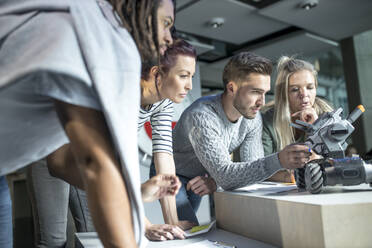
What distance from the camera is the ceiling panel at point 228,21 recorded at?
3381 millimetres

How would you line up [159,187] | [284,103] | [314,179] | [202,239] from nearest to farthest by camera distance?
[159,187] < [314,179] < [202,239] < [284,103]

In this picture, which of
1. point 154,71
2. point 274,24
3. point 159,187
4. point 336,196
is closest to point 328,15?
point 274,24

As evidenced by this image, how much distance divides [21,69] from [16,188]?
470 centimetres

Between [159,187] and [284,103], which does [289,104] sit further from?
[159,187]

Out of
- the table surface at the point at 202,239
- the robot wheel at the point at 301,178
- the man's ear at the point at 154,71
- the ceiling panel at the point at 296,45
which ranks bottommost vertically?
the table surface at the point at 202,239

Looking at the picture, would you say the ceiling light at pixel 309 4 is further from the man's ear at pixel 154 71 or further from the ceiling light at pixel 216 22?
the man's ear at pixel 154 71

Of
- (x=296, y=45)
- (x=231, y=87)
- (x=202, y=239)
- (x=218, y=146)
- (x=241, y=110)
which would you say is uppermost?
(x=296, y=45)

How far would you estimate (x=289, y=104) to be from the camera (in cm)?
164

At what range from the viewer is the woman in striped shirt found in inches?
46.4

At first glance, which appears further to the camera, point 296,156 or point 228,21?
point 228,21

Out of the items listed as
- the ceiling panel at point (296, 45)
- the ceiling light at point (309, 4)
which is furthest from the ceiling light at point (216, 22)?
the ceiling panel at point (296, 45)

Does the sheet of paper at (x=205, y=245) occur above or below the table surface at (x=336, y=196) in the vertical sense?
below

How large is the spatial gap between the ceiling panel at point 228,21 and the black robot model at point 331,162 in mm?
2663

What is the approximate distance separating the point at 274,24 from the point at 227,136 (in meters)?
3.04
